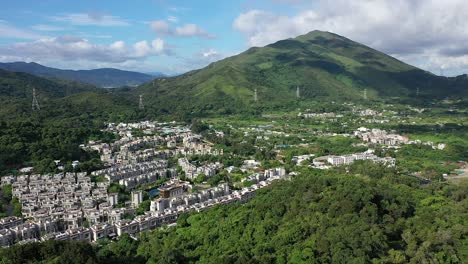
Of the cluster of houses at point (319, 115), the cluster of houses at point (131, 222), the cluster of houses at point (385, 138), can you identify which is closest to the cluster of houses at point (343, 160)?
the cluster of houses at point (385, 138)

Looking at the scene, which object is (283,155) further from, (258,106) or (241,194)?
(258,106)

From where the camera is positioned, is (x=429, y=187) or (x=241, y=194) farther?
(x=241, y=194)

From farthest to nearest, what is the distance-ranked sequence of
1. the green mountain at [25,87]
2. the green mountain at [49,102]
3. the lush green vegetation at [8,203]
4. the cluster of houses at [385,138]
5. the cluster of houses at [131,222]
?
the green mountain at [25,87] → the green mountain at [49,102] → the cluster of houses at [385,138] → the lush green vegetation at [8,203] → the cluster of houses at [131,222]

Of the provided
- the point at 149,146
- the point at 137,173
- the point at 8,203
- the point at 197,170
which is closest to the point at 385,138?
the point at 197,170

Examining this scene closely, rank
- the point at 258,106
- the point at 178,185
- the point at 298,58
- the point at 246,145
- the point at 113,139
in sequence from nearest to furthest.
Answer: the point at 178,185
the point at 246,145
the point at 113,139
the point at 258,106
the point at 298,58

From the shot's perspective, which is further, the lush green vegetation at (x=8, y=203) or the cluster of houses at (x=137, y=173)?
the cluster of houses at (x=137, y=173)

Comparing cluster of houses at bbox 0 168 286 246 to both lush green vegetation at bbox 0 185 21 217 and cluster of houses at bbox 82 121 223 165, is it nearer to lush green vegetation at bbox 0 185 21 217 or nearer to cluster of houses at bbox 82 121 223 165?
lush green vegetation at bbox 0 185 21 217

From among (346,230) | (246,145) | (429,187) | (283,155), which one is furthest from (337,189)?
(246,145)

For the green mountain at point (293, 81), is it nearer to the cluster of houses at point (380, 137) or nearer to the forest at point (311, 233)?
the cluster of houses at point (380, 137)

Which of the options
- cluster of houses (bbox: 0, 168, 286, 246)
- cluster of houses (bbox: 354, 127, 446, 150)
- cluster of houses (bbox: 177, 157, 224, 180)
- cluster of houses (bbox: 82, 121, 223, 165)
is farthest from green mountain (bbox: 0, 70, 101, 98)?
cluster of houses (bbox: 0, 168, 286, 246)
